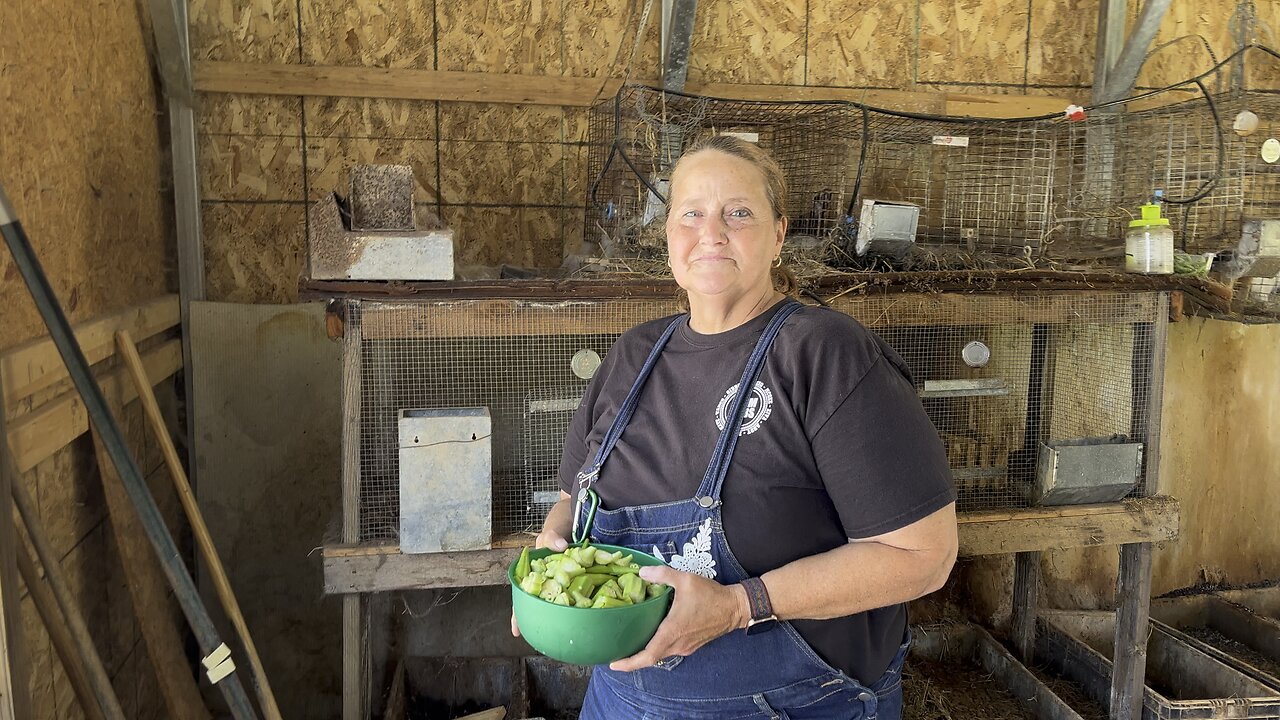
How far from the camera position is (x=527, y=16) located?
3104 millimetres

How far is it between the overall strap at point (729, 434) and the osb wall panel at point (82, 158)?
149cm

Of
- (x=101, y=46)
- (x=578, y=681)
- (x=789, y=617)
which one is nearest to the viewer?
(x=789, y=617)

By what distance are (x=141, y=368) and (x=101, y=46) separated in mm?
894

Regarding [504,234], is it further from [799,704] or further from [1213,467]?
[1213,467]

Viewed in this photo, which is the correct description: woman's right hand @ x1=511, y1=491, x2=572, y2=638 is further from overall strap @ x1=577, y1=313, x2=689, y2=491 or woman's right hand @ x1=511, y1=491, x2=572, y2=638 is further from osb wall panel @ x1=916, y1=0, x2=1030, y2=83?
osb wall panel @ x1=916, y1=0, x2=1030, y2=83

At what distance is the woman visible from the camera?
118cm

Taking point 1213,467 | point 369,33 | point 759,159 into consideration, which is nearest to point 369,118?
point 369,33

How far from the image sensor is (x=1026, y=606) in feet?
10.7

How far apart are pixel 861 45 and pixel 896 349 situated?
4.27 ft

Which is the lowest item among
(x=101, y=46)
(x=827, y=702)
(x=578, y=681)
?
(x=578, y=681)

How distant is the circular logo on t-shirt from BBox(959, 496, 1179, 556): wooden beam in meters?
1.50

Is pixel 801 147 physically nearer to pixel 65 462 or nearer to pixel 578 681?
pixel 578 681

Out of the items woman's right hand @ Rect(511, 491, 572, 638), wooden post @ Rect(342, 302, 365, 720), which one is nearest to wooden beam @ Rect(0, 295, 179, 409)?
wooden post @ Rect(342, 302, 365, 720)

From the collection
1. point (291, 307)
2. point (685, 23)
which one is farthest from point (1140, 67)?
point (291, 307)
